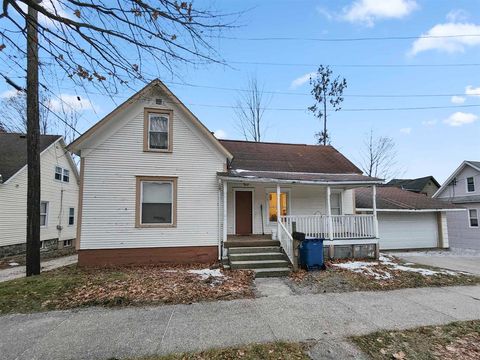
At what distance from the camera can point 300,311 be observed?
545 cm

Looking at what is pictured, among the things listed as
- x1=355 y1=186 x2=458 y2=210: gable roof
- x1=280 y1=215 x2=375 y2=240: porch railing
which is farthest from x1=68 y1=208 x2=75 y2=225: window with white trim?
x1=355 y1=186 x2=458 y2=210: gable roof

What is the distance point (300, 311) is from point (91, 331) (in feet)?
12.1

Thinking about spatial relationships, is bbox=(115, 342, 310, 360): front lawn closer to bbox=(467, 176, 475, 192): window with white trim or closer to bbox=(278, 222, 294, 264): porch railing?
bbox=(278, 222, 294, 264): porch railing

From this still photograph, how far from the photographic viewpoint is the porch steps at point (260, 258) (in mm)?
8422

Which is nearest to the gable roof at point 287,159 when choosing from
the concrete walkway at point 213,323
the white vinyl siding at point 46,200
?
the concrete walkway at point 213,323

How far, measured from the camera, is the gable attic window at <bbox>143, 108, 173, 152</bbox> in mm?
10477

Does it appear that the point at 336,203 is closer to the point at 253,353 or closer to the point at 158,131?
the point at 158,131

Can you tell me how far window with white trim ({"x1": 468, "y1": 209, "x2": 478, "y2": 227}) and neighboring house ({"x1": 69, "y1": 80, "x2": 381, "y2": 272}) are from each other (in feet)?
47.3

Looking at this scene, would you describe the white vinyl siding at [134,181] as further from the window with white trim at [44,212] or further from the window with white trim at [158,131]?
the window with white trim at [44,212]

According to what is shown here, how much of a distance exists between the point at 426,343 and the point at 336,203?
9.62m

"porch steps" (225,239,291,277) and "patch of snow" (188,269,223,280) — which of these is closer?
"patch of snow" (188,269,223,280)

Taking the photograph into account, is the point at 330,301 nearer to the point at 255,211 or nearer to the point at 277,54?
the point at 255,211

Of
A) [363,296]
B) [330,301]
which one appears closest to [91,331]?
[330,301]

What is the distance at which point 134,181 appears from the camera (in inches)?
398
